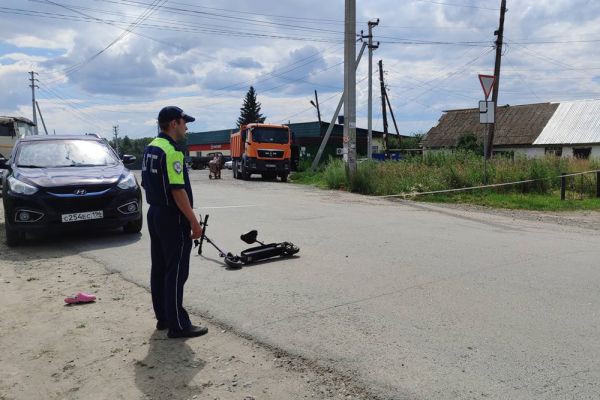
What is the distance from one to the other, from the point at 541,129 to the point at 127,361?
48.8 meters

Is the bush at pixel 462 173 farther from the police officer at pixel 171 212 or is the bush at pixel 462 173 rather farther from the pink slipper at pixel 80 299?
the police officer at pixel 171 212

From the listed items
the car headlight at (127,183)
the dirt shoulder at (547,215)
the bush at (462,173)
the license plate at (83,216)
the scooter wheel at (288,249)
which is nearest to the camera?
the scooter wheel at (288,249)

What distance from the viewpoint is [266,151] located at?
27562mm

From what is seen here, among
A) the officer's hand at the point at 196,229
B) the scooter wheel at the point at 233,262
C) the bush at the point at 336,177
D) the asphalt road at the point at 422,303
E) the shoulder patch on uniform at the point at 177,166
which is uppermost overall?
the shoulder patch on uniform at the point at 177,166

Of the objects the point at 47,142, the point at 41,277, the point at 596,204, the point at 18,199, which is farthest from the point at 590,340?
the point at 596,204

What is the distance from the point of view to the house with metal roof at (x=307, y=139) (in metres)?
45.1

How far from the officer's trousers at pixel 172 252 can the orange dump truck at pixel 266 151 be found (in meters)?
23.4

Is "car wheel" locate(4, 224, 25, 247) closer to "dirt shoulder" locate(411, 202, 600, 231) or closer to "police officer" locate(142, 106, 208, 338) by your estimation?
"police officer" locate(142, 106, 208, 338)

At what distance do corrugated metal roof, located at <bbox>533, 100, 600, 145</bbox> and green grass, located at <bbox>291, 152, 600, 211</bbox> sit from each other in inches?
1152

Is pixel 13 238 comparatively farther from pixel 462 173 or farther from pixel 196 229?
pixel 462 173

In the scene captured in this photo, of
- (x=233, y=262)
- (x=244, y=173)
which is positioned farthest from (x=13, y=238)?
(x=244, y=173)

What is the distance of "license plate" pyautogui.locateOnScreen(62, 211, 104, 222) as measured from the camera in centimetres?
764

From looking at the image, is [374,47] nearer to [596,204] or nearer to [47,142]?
[596,204]

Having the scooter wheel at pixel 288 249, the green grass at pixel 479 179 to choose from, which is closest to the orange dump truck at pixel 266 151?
the green grass at pixel 479 179
